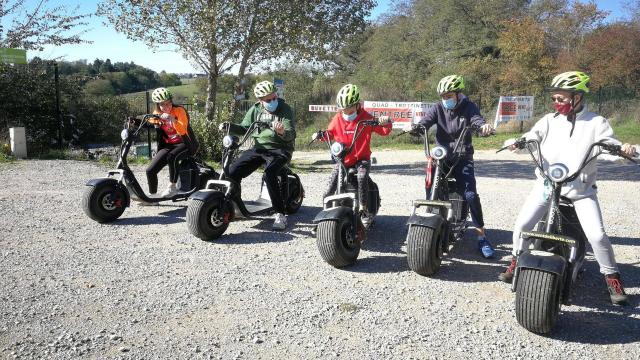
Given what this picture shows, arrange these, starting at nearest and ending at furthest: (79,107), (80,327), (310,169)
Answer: (80,327) → (310,169) → (79,107)

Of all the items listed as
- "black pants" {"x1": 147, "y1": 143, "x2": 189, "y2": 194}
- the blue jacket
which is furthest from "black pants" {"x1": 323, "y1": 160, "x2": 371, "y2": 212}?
"black pants" {"x1": 147, "y1": 143, "x2": 189, "y2": 194}

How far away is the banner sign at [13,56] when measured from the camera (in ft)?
45.1

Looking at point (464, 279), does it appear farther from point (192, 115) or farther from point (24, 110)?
point (24, 110)

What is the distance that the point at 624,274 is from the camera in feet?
16.5

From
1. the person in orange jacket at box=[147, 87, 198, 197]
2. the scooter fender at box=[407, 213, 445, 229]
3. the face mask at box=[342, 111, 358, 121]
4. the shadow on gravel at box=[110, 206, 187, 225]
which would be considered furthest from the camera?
the person in orange jacket at box=[147, 87, 198, 197]

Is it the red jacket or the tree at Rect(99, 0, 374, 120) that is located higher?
the tree at Rect(99, 0, 374, 120)

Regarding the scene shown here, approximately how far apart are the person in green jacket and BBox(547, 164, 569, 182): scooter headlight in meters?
3.24

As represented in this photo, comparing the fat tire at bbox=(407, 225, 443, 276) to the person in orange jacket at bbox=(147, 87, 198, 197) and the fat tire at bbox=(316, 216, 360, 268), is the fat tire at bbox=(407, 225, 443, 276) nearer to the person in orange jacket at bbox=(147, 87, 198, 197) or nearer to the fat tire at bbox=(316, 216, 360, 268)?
the fat tire at bbox=(316, 216, 360, 268)

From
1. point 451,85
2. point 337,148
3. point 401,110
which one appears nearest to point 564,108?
point 451,85

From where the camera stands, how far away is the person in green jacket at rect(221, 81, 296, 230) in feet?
21.3

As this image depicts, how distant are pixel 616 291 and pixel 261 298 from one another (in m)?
2.82

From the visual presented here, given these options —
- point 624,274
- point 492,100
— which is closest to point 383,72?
point 492,100

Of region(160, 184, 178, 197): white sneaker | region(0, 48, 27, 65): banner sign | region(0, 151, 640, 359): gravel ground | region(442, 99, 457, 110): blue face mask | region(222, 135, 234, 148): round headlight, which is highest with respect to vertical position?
region(0, 48, 27, 65): banner sign

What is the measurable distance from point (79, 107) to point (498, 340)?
15117 mm
